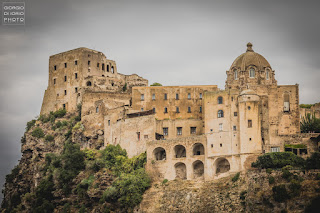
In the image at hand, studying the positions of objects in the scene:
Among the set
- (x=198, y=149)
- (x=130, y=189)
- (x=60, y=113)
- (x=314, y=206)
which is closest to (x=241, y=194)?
(x=314, y=206)

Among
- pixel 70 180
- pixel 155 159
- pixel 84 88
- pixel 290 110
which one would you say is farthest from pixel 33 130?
pixel 290 110

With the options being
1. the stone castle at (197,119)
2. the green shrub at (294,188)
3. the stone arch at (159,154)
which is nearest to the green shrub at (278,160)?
the stone castle at (197,119)

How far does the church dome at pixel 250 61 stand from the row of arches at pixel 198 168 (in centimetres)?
1339

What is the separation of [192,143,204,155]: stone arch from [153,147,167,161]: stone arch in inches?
166

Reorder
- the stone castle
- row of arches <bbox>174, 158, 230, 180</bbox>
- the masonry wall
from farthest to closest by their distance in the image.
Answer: the masonry wall, row of arches <bbox>174, 158, 230, 180</bbox>, the stone castle

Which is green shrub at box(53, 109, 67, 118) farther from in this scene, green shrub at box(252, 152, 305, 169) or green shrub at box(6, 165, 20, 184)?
green shrub at box(252, 152, 305, 169)

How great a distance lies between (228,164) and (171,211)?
30.0ft

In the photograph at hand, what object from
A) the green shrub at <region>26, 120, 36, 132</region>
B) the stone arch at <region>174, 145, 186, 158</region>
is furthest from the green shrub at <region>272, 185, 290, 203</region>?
the green shrub at <region>26, 120, 36, 132</region>

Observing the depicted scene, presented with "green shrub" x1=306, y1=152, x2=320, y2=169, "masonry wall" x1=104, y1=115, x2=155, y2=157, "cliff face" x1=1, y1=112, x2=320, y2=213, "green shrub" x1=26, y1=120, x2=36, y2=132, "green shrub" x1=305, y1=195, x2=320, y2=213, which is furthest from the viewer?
"green shrub" x1=26, y1=120, x2=36, y2=132

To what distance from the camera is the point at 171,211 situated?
212 feet

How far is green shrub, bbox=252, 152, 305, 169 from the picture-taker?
201 ft

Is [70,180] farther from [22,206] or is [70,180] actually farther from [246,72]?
[246,72]

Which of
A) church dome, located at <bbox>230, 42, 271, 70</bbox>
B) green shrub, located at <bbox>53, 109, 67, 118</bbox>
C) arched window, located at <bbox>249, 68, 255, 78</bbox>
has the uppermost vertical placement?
church dome, located at <bbox>230, 42, 271, 70</bbox>

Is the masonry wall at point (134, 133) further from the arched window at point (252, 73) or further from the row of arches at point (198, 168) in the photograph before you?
the arched window at point (252, 73)
